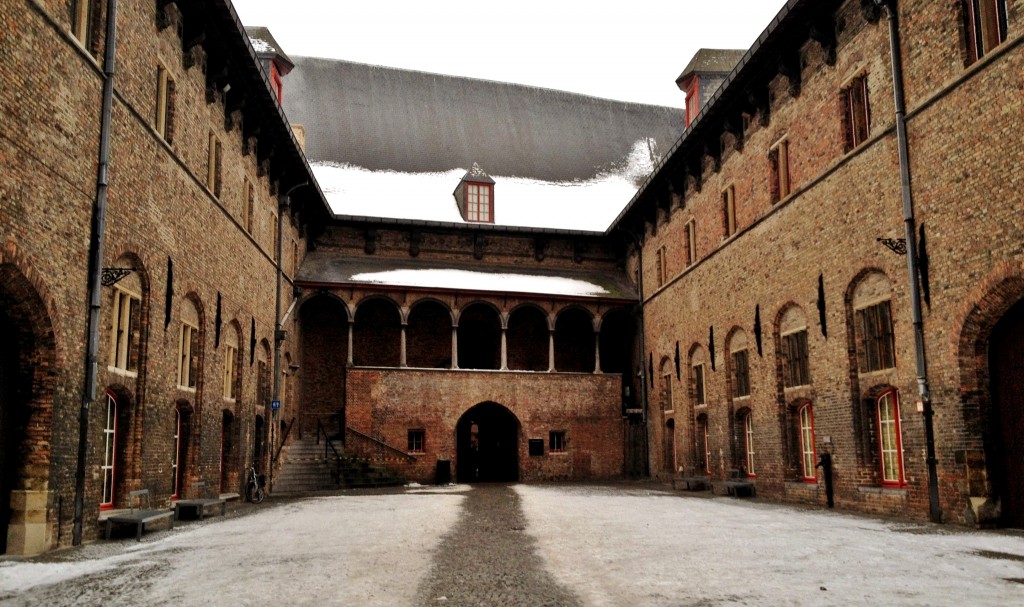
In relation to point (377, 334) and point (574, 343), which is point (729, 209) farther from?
point (377, 334)

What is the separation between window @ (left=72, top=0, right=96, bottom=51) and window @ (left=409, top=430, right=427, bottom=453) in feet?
57.9

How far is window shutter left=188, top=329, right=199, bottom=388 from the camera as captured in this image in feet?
56.2

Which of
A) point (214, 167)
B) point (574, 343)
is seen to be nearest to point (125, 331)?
point (214, 167)

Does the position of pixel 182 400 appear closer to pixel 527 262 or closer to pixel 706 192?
pixel 706 192

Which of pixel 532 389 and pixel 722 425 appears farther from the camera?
pixel 532 389

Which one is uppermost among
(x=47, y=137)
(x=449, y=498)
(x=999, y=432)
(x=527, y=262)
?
(x=527, y=262)

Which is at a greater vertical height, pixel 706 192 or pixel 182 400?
pixel 706 192

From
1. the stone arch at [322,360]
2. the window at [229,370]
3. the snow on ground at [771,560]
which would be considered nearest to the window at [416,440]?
the stone arch at [322,360]

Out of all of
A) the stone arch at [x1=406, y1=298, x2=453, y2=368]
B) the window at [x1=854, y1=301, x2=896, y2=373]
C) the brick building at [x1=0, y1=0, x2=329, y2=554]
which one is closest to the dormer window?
the stone arch at [x1=406, y1=298, x2=453, y2=368]

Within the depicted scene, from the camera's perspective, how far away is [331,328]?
30.2 meters

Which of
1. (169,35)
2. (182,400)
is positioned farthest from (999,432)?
(169,35)

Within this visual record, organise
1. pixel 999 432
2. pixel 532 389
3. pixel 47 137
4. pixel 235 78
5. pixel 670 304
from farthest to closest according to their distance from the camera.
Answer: pixel 532 389 → pixel 670 304 → pixel 235 78 → pixel 999 432 → pixel 47 137

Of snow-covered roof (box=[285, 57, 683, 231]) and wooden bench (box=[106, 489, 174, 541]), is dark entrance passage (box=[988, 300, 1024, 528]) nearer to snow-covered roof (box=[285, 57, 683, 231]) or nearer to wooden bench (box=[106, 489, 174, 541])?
wooden bench (box=[106, 489, 174, 541])

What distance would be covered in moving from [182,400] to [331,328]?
545 inches
